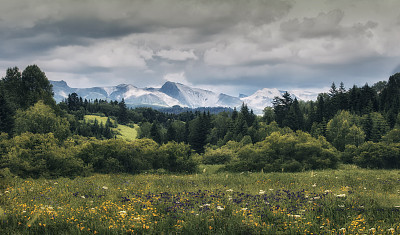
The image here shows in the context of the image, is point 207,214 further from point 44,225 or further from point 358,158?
point 358,158

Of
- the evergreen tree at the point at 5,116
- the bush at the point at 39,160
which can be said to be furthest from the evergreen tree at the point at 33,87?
the bush at the point at 39,160

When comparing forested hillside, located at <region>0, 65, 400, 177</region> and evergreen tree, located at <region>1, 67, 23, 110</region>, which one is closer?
forested hillside, located at <region>0, 65, 400, 177</region>

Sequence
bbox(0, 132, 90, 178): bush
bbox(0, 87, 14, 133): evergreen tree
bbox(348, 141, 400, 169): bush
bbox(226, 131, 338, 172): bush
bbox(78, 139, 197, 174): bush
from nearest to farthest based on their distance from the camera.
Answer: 1. bbox(0, 132, 90, 178): bush
2. bbox(78, 139, 197, 174): bush
3. bbox(226, 131, 338, 172): bush
4. bbox(348, 141, 400, 169): bush
5. bbox(0, 87, 14, 133): evergreen tree

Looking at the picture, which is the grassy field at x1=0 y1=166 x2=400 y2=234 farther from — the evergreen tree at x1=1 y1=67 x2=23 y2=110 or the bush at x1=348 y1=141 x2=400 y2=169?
the evergreen tree at x1=1 y1=67 x2=23 y2=110

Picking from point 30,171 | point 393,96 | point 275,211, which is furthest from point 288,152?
point 393,96

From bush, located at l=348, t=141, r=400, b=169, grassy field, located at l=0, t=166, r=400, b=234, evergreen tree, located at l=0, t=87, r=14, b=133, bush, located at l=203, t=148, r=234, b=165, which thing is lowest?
bush, located at l=203, t=148, r=234, b=165

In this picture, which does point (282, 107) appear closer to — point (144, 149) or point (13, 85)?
point (144, 149)

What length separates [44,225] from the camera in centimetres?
795

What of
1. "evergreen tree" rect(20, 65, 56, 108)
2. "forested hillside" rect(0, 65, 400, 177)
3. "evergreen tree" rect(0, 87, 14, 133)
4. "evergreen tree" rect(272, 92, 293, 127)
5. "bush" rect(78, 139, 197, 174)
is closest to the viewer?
"forested hillside" rect(0, 65, 400, 177)

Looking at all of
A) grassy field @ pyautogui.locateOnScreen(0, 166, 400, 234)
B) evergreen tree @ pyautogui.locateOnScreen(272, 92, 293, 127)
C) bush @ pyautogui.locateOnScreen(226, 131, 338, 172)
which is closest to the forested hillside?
bush @ pyautogui.locateOnScreen(226, 131, 338, 172)

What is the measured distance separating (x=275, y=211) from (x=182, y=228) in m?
3.21

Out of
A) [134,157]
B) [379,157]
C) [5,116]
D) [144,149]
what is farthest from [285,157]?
[5,116]

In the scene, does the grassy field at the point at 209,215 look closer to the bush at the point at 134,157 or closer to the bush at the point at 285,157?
the bush at the point at 134,157

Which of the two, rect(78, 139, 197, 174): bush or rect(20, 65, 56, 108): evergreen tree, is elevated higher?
rect(20, 65, 56, 108): evergreen tree
